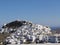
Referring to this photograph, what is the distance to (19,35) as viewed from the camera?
31656mm

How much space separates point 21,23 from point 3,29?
3406mm

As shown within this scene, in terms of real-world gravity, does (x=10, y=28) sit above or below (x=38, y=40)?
above

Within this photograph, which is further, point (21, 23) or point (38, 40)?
point (21, 23)

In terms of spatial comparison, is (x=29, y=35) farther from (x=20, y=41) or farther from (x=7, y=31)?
(x=7, y=31)

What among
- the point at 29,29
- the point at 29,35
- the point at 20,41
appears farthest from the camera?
the point at 29,29

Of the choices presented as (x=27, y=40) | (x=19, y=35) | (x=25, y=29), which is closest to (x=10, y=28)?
(x=25, y=29)

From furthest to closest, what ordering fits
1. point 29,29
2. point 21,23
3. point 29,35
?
point 21,23 → point 29,29 → point 29,35

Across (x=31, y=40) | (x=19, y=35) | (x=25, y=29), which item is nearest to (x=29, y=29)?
(x=25, y=29)

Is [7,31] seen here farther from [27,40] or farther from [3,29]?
[27,40]

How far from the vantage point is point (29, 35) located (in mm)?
30781

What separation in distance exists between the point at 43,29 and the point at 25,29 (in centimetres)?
401

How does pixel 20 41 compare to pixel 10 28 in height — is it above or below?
below

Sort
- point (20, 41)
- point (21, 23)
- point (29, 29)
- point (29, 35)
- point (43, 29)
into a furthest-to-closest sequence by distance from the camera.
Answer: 1. point (21, 23)
2. point (43, 29)
3. point (29, 29)
4. point (29, 35)
5. point (20, 41)

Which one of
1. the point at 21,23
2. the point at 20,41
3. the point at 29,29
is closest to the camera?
the point at 20,41
